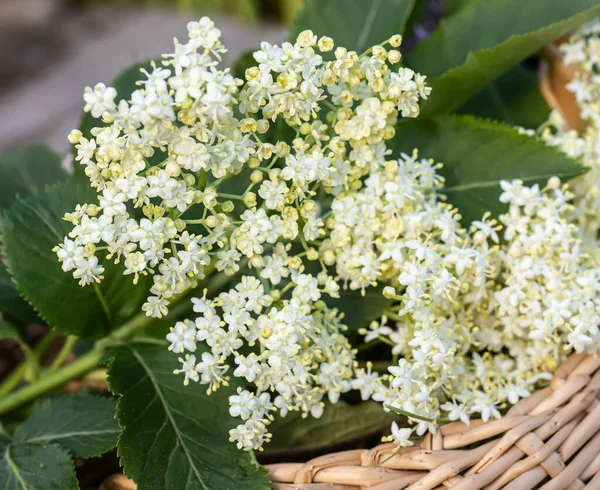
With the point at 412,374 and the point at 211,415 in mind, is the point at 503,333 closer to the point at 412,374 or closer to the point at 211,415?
the point at 412,374

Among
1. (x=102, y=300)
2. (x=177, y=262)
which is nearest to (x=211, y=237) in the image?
(x=177, y=262)

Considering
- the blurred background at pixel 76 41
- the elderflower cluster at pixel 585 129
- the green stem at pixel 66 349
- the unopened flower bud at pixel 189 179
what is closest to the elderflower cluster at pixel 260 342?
the unopened flower bud at pixel 189 179

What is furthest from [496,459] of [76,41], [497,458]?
[76,41]

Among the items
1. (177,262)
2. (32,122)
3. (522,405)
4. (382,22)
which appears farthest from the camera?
(32,122)

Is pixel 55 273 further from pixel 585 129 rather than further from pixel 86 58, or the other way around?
pixel 86 58

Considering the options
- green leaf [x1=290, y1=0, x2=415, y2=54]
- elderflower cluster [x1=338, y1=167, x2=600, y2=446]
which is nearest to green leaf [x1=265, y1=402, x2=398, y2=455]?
elderflower cluster [x1=338, y1=167, x2=600, y2=446]

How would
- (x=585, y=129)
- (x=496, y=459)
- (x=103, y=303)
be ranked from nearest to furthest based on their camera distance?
(x=496, y=459) < (x=103, y=303) < (x=585, y=129)
